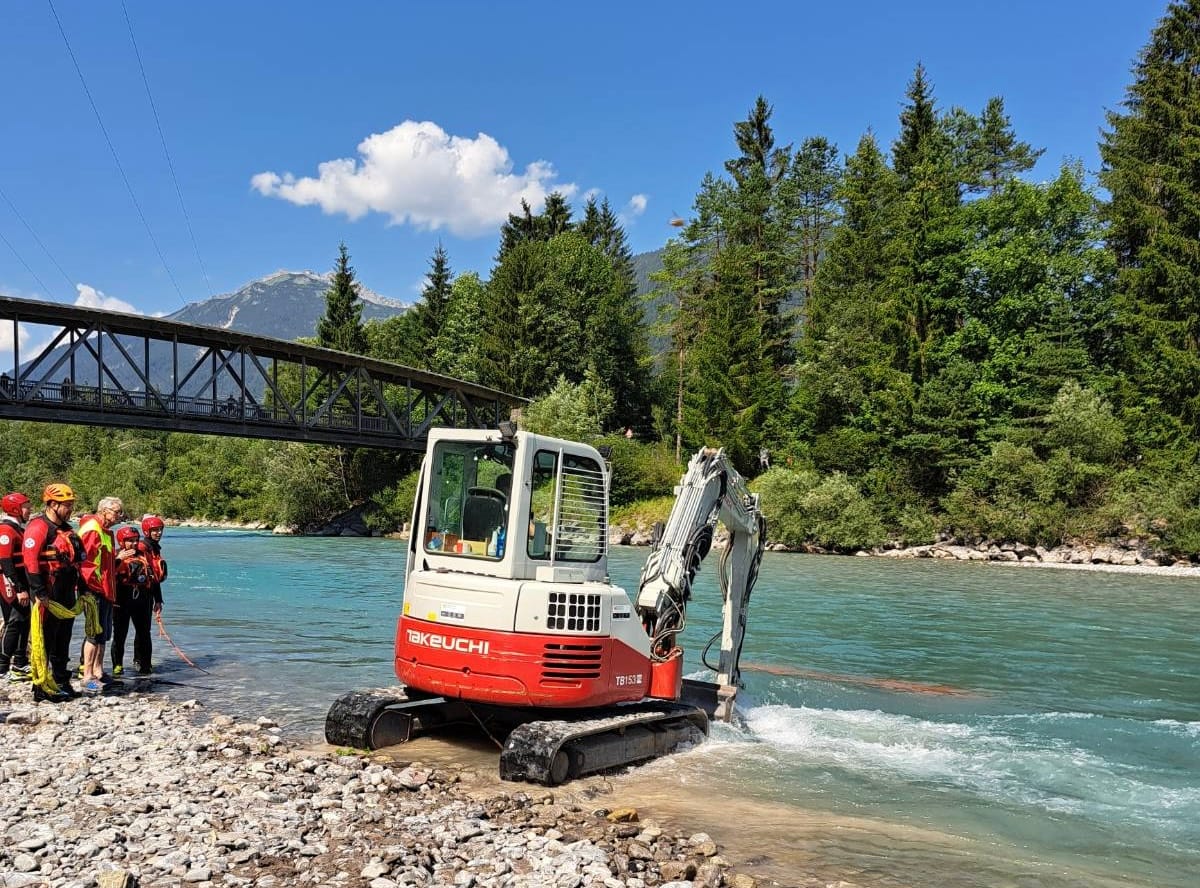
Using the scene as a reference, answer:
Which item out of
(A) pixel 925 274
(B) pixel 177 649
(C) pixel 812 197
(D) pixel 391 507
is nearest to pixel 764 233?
(C) pixel 812 197

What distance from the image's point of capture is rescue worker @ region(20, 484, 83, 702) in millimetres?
8875

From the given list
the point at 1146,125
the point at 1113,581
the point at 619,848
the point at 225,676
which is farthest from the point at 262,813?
the point at 1146,125

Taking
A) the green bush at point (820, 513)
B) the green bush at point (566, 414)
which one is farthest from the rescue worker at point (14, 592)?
the green bush at point (566, 414)

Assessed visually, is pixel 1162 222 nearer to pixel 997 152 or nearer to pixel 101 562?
pixel 997 152

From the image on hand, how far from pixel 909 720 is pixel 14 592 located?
10.3m

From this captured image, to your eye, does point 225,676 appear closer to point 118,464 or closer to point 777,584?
point 777,584

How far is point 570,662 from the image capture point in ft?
24.1

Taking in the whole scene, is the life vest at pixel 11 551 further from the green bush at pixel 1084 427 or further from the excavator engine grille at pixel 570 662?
the green bush at pixel 1084 427

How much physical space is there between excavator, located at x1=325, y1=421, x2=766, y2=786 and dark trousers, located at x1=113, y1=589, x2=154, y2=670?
4468 mm

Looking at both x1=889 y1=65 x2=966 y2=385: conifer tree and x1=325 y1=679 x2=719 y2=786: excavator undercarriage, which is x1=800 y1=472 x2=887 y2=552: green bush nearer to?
x1=889 y1=65 x2=966 y2=385: conifer tree

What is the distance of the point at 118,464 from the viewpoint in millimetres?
86375

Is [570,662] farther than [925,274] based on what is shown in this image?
No

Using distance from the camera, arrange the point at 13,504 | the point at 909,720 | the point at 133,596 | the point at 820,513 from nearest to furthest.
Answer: the point at 13,504 < the point at 909,720 < the point at 133,596 < the point at 820,513

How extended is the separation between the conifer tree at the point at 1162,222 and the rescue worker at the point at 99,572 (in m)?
40.0
